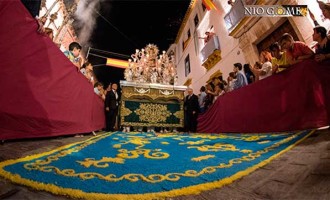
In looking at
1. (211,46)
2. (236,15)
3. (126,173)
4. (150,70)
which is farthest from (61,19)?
(126,173)

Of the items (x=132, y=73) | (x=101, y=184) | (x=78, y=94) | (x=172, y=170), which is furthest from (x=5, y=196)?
(x=132, y=73)

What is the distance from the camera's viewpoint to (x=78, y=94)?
3.42 metres

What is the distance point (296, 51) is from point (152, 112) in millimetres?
3891

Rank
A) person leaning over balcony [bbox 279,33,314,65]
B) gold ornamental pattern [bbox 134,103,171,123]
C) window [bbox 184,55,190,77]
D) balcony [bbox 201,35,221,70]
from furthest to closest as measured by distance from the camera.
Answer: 1. window [bbox 184,55,190,77]
2. balcony [bbox 201,35,221,70]
3. gold ornamental pattern [bbox 134,103,171,123]
4. person leaning over balcony [bbox 279,33,314,65]

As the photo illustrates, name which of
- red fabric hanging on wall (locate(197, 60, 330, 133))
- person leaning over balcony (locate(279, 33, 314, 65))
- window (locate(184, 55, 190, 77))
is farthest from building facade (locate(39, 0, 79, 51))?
window (locate(184, 55, 190, 77))

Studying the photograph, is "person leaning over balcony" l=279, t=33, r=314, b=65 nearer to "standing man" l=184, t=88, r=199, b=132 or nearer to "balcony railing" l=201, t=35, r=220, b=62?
"standing man" l=184, t=88, r=199, b=132

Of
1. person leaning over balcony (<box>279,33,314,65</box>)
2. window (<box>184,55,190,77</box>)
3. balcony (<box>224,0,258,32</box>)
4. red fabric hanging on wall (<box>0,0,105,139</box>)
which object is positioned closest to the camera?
red fabric hanging on wall (<box>0,0,105,139</box>)

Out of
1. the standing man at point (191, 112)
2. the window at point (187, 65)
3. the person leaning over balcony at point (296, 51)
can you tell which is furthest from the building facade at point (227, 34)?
the standing man at point (191, 112)

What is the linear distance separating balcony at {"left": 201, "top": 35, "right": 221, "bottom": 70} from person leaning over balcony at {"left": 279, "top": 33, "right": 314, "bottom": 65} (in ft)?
20.6

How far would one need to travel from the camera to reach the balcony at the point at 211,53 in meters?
9.57

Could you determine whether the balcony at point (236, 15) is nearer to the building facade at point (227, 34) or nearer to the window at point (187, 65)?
the building facade at point (227, 34)

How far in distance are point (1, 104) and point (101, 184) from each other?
4.68 ft

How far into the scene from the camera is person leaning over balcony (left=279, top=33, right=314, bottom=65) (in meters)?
3.01

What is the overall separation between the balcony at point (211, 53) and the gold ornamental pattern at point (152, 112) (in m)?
5.26
